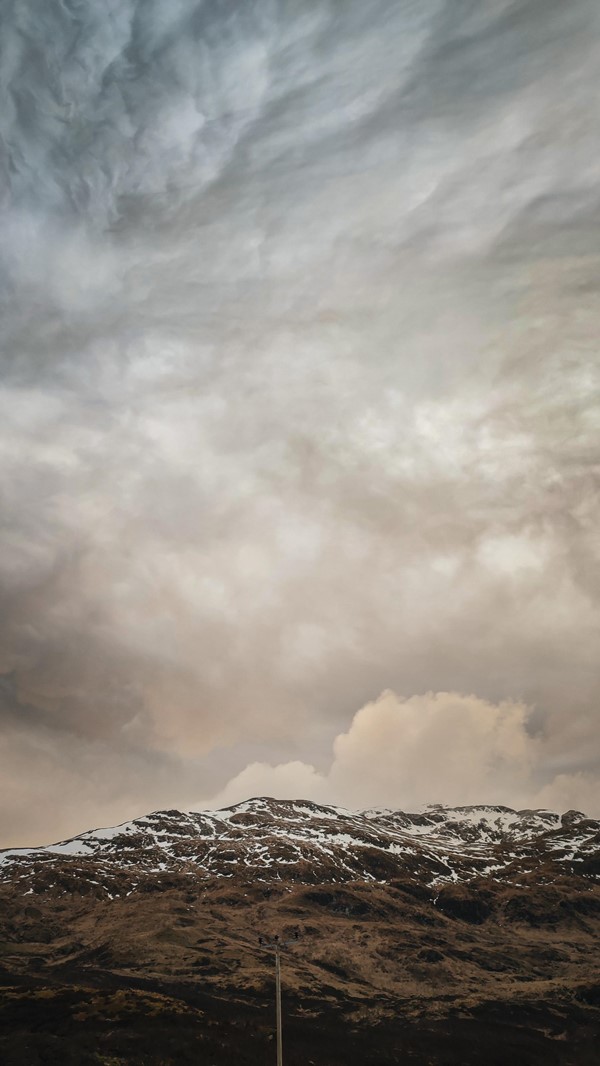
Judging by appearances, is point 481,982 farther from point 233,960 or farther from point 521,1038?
point 233,960

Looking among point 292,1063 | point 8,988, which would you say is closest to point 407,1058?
point 292,1063

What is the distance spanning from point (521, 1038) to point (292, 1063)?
53472 millimetres

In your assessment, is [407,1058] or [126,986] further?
[126,986]

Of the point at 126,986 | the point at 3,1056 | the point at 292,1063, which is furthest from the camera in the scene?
the point at 126,986

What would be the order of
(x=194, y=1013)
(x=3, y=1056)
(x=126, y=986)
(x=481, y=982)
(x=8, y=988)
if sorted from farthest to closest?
1. (x=481, y=982)
2. (x=126, y=986)
3. (x=8, y=988)
4. (x=194, y=1013)
5. (x=3, y=1056)

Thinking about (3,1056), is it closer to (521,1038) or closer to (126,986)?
(126,986)

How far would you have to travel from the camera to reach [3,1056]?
111750mm

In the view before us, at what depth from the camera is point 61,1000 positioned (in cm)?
13612

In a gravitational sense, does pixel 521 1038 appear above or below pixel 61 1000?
below

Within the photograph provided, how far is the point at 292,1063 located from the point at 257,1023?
19.0 m

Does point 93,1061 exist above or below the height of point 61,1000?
below

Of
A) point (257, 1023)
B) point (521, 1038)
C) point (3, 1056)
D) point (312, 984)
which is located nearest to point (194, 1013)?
point (257, 1023)

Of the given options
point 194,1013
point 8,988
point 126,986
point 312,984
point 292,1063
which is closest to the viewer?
point 292,1063

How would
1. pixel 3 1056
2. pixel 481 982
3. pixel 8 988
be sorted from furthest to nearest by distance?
pixel 481 982
pixel 8 988
pixel 3 1056
